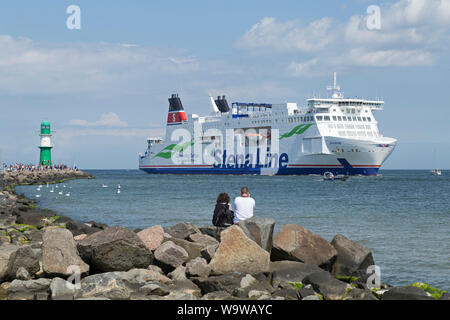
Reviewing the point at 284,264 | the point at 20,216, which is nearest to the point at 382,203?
the point at 20,216

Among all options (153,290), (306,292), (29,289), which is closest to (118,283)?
(153,290)

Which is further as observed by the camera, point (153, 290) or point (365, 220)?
point (365, 220)

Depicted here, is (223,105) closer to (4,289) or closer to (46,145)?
(46,145)

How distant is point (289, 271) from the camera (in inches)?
341

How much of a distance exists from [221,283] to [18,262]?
298 centimetres

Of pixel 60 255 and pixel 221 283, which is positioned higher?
pixel 60 255

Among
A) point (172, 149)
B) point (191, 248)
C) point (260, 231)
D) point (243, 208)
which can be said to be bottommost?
point (191, 248)

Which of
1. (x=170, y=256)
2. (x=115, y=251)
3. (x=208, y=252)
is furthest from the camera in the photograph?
(x=208, y=252)

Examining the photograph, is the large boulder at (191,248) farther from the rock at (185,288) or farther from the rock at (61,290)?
the rock at (61,290)

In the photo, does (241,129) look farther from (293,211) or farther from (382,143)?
(293,211)

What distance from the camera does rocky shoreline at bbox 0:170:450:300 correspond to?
7.48 meters

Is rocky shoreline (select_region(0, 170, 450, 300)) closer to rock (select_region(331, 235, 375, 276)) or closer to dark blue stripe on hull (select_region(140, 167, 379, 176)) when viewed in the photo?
rock (select_region(331, 235, 375, 276))

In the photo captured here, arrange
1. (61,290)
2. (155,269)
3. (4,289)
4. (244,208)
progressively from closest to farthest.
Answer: (61,290), (4,289), (155,269), (244,208)
